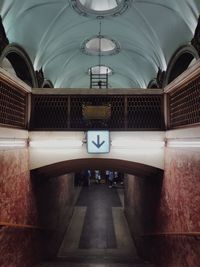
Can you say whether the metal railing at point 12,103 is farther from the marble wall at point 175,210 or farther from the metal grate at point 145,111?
the marble wall at point 175,210

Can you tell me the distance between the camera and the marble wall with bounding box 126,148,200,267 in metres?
3.99

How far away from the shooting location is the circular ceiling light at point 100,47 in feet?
37.5

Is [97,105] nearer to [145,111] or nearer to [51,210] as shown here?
[145,111]

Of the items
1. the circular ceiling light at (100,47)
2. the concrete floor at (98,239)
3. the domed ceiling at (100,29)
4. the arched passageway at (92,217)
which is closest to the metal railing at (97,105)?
the arched passageway at (92,217)

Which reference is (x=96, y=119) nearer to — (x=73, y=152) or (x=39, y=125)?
(x=73, y=152)

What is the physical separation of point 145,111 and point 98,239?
18.9ft

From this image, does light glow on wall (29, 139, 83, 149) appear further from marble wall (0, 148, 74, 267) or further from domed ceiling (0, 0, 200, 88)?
domed ceiling (0, 0, 200, 88)

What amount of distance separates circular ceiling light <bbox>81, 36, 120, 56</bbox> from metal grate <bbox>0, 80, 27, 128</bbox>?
644 cm

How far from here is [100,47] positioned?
1173 centimetres

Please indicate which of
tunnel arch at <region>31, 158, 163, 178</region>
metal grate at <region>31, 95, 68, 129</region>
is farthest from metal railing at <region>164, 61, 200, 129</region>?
metal grate at <region>31, 95, 68, 129</region>

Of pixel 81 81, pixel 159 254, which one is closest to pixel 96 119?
pixel 159 254

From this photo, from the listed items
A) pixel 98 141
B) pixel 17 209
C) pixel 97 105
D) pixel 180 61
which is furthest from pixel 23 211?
pixel 180 61

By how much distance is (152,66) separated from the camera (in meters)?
10.9

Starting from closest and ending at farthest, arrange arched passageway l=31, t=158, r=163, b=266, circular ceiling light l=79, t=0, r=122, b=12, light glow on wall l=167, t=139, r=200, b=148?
light glow on wall l=167, t=139, r=200, b=148
arched passageway l=31, t=158, r=163, b=266
circular ceiling light l=79, t=0, r=122, b=12
